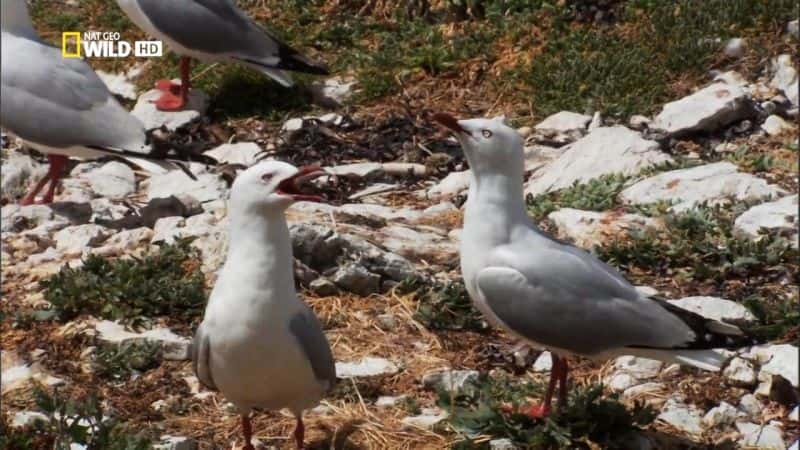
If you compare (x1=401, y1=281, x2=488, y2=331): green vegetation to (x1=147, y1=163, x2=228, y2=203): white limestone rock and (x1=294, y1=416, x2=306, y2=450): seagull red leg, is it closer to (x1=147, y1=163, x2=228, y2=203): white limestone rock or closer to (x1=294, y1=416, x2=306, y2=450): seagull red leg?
(x1=294, y1=416, x2=306, y2=450): seagull red leg

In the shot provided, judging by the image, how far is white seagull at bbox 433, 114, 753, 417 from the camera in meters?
5.66

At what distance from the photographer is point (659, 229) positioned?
7551mm

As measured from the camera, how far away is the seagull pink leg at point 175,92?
32.4 feet

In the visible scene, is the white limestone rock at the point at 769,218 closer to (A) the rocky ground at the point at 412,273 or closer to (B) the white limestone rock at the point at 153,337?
(A) the rocky ground at the point at 412,273

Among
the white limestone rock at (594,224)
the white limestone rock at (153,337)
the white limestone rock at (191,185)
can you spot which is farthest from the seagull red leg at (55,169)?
the white limestone rock at (594,224)

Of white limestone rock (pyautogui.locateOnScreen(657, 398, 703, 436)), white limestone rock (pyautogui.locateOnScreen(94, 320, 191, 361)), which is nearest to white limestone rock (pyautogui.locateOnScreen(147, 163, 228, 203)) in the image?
white limestone rock (pyautogui.locateOnScreen(94, 320, 191, 361))

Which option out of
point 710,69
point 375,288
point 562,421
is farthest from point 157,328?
point 710,69

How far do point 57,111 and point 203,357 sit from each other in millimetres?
3296

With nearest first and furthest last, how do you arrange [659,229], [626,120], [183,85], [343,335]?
[343,335], [659,229], [626,120], [183,85]

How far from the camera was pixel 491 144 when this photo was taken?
584 centimetres

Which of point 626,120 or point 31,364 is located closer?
point 31,364

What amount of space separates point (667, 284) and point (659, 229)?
514 millimetres

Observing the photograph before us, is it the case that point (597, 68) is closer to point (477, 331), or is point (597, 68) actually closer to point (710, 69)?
point (710, 69)

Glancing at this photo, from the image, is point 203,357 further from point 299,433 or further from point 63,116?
point 63,116
